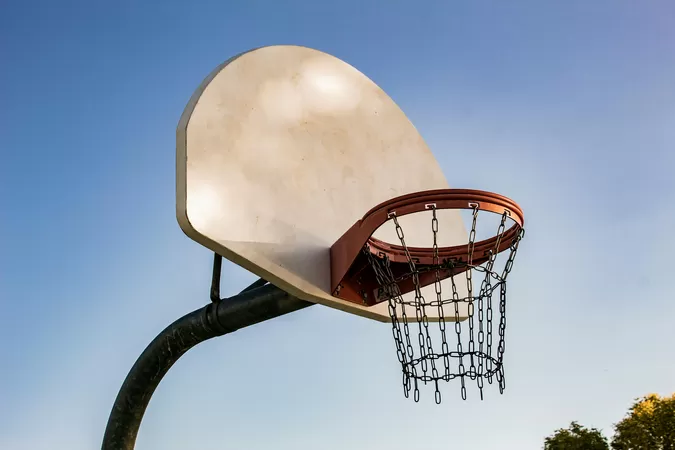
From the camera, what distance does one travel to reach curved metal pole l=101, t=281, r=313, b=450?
163 inches

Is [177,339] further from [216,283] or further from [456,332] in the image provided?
[456,332]

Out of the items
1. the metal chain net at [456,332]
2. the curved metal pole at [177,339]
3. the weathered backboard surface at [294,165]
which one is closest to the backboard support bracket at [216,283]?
the curved metal pole at [177,339]

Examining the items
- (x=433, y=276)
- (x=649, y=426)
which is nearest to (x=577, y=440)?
(x=649, y=426)

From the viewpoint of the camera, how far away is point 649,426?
16.8m

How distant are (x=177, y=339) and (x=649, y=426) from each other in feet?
51.4

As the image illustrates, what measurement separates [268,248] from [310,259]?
0.32 meters

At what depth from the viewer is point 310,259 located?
12.9 feet

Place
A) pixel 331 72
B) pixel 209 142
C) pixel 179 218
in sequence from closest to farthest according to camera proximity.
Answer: pixel 179 218
pixel 209 142
pixel 331 72

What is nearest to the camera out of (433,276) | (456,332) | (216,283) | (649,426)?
(456,332)

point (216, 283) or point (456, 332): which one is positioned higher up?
point (216, 283)

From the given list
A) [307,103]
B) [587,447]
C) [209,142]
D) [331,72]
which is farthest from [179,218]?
[587,447]

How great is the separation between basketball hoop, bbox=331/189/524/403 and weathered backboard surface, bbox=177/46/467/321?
5.4 inches

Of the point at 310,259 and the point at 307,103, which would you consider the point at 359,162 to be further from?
the point at 310,259

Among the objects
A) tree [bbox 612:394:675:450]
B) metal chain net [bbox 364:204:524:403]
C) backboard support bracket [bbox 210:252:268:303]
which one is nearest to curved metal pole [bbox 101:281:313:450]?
backboard support bracket [bbox 210:252:268:303]
